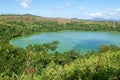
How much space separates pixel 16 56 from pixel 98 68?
20082 mm

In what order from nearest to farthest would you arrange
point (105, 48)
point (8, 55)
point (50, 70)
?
point (50, 70) → point (8, 55) → point (105, 48)

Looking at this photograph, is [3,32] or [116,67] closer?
[116,67]

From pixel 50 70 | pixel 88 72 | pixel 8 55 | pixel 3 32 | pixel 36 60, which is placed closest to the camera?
pixel 50 70

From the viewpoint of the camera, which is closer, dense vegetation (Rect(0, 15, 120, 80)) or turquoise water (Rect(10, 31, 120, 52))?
dense vegetation (Rect(0, 15, 120, 80))

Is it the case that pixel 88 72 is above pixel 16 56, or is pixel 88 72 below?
above

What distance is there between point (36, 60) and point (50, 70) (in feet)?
69.8

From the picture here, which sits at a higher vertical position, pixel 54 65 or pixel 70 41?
pixel 54 65

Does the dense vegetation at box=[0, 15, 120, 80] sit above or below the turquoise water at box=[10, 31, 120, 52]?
above

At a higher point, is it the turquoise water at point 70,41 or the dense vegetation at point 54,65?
the dense vegetation at point 54,65

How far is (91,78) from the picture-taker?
1848 centimetres

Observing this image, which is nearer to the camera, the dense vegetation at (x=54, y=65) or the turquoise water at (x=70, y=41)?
the dense vegetation at (x=54, y=65)

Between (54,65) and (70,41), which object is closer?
(54,65)

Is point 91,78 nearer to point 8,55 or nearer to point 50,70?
point 50,70

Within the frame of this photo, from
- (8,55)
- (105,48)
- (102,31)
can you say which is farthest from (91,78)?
(102,31)
